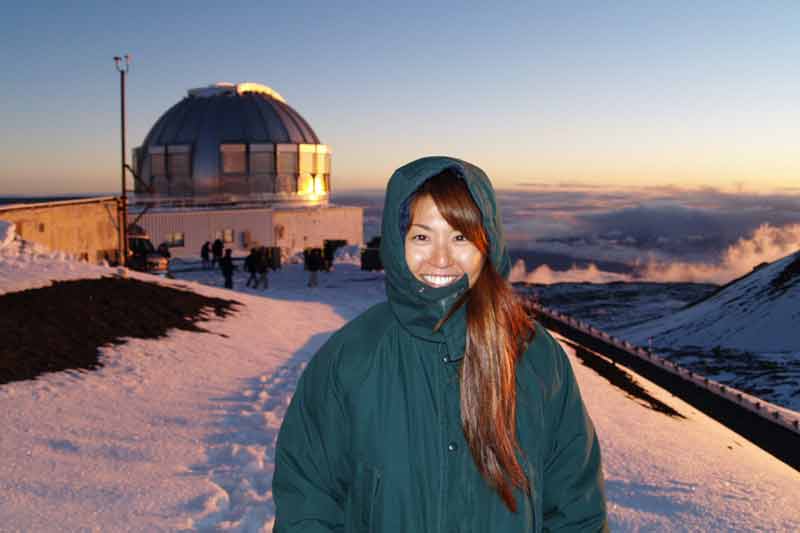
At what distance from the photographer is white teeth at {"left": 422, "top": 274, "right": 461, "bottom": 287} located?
6.81 ft

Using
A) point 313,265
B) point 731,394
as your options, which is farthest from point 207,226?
point 731,394

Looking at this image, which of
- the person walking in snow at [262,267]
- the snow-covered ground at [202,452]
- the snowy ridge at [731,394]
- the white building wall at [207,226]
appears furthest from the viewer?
the white building wall at [207,226]

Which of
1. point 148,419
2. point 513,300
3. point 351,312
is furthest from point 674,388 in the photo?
point 513,300

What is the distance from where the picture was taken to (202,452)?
607cm

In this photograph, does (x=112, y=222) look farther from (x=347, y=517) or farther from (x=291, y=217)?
(x=347, y=517)

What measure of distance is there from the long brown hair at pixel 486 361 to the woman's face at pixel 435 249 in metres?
0.03

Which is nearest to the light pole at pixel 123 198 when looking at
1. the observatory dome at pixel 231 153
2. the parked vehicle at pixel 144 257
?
the parked vehicle at pixel 144 257

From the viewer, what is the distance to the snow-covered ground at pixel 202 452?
187 inches

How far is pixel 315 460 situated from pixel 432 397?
0.42 m

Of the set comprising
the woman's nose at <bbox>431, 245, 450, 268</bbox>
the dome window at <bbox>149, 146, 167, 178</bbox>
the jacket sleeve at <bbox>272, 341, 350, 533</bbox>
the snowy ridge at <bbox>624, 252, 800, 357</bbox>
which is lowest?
the snowy ridge at <bbox>624, 252, 800, 357</bbox>

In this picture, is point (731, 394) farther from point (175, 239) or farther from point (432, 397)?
point (175, 239)

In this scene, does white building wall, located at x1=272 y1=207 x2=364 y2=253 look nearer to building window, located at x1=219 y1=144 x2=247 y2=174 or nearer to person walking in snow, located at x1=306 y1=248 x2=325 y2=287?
building window, located at x1=219 y1=144 x2=247 y2=174

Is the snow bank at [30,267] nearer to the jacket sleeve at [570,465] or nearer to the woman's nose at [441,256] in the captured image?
the woman's nose at [441,256]

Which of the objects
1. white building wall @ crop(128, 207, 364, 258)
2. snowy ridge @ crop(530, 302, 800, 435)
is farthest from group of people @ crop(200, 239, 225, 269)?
snowy ridge @ crop(530, 302, 800, 435)
